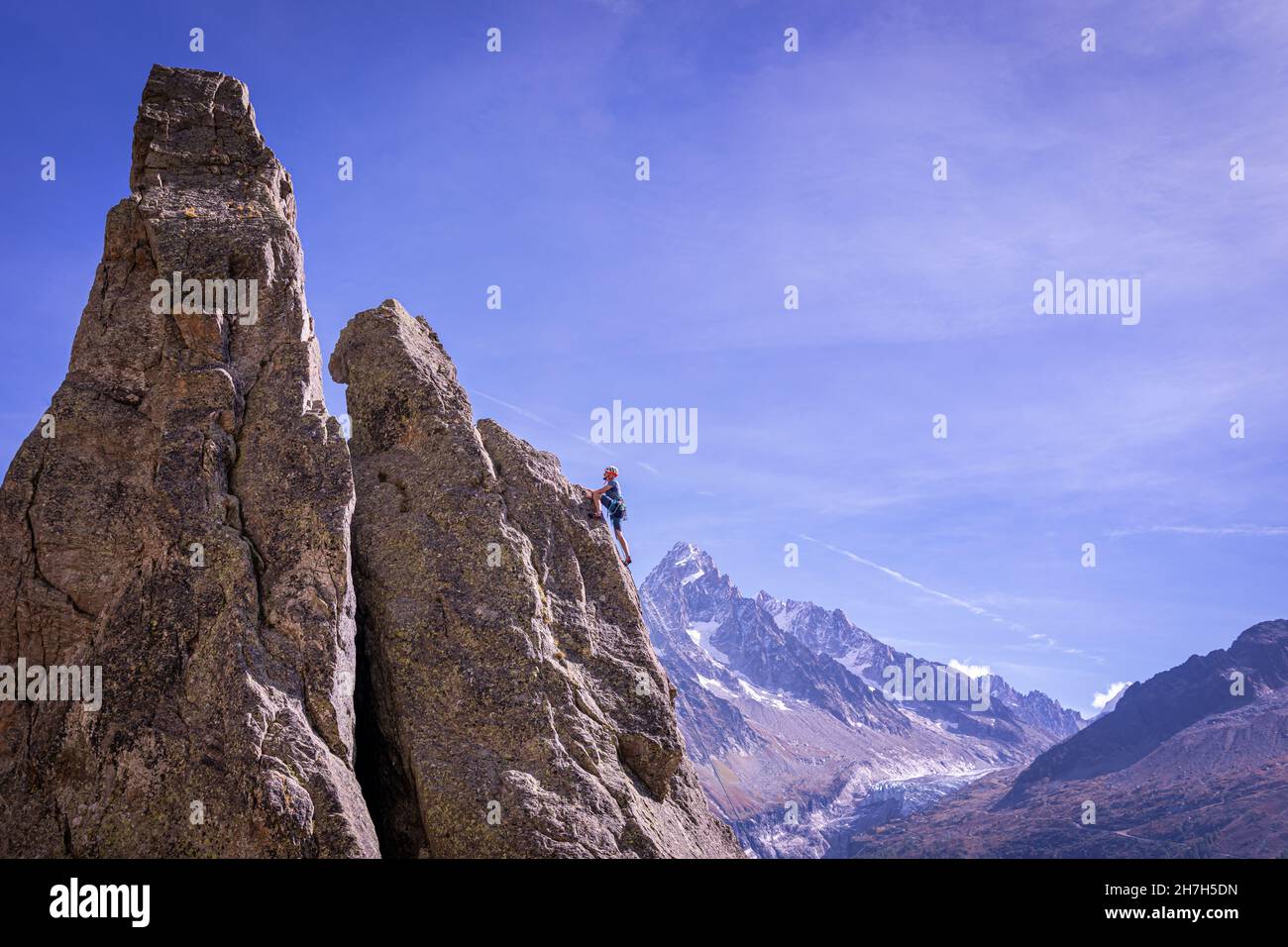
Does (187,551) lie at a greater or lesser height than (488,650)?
greater

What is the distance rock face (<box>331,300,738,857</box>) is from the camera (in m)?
27.4

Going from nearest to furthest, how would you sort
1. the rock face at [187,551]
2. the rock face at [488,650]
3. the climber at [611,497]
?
the rock face at [187,551] → the rock face at [488,650] → the climber at [611,497]

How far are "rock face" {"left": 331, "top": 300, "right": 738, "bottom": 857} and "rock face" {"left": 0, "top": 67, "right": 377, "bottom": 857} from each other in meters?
2.21

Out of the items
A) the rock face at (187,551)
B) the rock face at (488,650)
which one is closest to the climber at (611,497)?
the rock face at (488,650)

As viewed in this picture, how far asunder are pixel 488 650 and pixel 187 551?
8097 millimetres

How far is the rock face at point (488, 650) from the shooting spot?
89.9 ft

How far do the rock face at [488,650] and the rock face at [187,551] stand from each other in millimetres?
2214

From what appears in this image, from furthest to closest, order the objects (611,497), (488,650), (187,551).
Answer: (611,497) < (488,650) < (187,551)

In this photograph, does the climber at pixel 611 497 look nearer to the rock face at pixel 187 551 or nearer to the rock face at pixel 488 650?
the rock face at pixel 488 650

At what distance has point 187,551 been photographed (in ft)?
89.8

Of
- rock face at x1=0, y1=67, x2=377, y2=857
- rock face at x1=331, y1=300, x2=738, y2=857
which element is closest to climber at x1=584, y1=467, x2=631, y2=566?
rock face at x1=331, y1=300, x2=738, y2=857

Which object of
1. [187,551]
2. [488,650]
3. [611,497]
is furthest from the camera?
[611,497]

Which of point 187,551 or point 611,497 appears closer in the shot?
point 187,551
